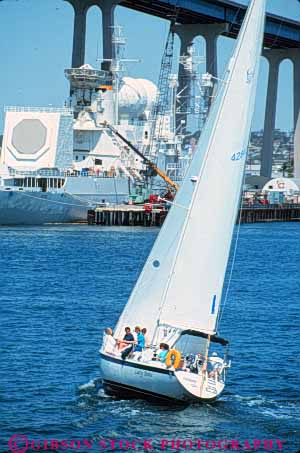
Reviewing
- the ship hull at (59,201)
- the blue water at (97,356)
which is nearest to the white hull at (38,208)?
the ship hull at (59,201)

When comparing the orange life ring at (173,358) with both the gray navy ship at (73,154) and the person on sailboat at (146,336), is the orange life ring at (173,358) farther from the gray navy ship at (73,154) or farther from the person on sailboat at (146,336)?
the gray navy ship at (73,154)

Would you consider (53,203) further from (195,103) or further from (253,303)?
(253,303)

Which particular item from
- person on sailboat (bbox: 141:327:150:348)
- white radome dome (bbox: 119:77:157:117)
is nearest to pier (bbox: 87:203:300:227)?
white radome dome (bbox: 119:77:157:117)

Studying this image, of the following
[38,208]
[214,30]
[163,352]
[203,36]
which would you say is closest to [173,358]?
[163,352]

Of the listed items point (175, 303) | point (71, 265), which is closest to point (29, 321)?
point (175, 303)

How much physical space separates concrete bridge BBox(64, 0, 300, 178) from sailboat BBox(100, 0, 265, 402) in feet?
202

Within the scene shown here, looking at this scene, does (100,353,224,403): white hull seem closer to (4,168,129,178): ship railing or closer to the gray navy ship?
the gray navy ship

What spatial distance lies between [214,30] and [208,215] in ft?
303

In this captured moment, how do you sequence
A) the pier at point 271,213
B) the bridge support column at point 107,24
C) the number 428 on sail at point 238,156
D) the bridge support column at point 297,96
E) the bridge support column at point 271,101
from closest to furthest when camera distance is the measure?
the number 428 on sail at point 238,156 → the bridge support column at point 107,24 → the pier at point 271,213 → the bridge support column at point 271,101 → the bridge support column at point 297,96

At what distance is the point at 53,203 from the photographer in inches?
3356

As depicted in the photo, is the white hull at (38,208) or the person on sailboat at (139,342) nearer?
the person on sailboat at (139,342)

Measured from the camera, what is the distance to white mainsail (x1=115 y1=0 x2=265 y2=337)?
942 inches

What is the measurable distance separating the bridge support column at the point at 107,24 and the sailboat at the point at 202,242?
74704mm

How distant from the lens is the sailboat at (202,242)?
77.5 feet
